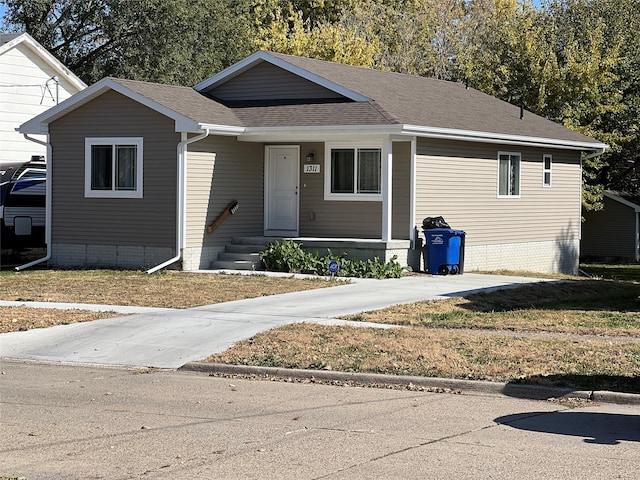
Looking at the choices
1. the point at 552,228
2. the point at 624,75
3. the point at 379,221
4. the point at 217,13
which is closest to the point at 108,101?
the point at 379,221

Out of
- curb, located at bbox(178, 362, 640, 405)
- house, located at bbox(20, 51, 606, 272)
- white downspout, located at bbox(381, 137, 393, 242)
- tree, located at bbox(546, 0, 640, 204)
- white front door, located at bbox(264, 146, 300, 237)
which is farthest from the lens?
tree, located at bbox(546, 0, 640, 204)

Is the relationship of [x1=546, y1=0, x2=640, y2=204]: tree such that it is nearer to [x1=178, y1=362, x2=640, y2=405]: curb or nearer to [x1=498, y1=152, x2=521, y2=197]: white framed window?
[x1=498, y1=152, x2=521, y2=197]: white framed window

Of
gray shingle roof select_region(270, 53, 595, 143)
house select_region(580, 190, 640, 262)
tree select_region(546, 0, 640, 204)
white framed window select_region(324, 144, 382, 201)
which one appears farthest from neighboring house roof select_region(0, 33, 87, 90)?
house select_region(580, 190, 640, 262)

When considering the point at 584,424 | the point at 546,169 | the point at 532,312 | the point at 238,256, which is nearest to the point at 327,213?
the point at 238,256

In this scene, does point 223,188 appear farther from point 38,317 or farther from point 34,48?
point 34,48

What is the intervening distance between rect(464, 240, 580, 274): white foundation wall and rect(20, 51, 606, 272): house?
0.08m

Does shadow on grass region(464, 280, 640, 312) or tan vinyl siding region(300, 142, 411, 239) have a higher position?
tan vinyl siding region(300, 142, 411, 239)

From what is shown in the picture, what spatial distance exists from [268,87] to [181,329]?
12336 mm

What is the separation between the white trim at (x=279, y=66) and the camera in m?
25.0

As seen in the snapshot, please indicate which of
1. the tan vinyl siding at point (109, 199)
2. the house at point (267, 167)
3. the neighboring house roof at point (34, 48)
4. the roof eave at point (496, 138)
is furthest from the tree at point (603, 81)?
the tan vinyl siding at point (109, 199)

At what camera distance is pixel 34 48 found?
105ft

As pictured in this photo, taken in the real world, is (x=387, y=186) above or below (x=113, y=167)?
below

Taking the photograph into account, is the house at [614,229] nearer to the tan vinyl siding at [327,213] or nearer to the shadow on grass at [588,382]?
the tan vinyl siding at [327,213]

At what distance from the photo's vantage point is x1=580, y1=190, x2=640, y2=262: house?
4128 centimetres
